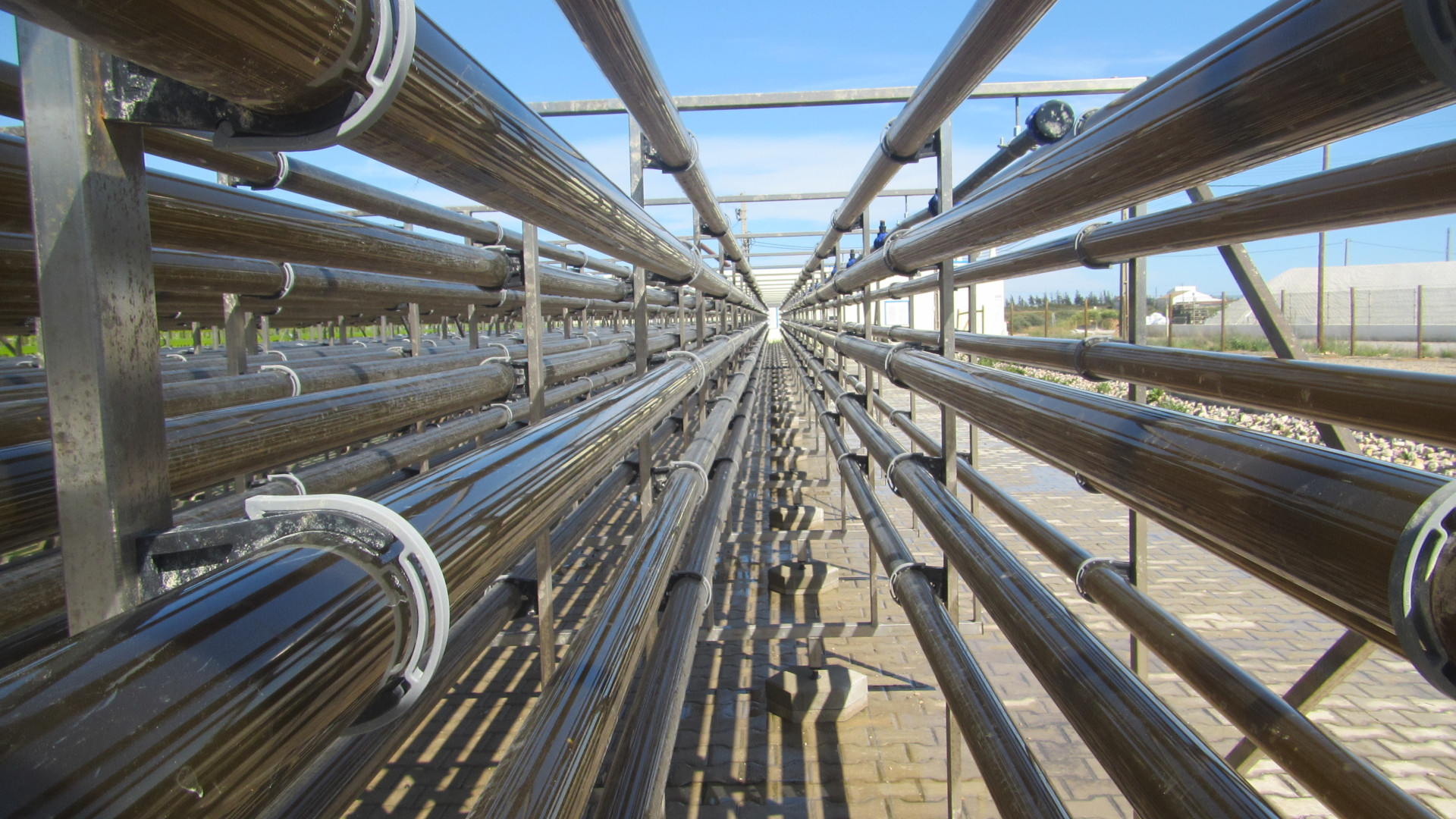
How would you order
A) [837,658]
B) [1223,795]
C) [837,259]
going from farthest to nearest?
[837,259] < [837,658] < [1223,795]

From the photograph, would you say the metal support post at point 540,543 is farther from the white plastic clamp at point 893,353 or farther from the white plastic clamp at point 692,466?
→ the white plastic clamp at point 893,353

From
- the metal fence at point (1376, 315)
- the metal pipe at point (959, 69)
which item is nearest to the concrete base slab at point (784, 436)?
the metal pipe at point (959, 69)

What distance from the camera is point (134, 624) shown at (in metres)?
0.46

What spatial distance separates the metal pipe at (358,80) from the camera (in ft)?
1.53

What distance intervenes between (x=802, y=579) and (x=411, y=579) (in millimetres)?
4767

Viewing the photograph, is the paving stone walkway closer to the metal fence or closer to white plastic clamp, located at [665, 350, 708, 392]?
white plastic clamp, located at [665, 350, 708, 392]

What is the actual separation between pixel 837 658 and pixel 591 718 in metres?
3.37

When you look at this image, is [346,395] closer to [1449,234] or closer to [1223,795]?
[1223,795]

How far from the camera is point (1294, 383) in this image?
1142 mm

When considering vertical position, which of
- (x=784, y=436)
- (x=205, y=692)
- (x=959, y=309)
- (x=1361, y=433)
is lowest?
(x=784, y=436)

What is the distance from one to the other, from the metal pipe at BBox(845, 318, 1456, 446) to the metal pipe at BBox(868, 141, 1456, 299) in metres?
0.19

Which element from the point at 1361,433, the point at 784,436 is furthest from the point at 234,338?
the point at 784,436

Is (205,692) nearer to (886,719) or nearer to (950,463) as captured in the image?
(950,463)

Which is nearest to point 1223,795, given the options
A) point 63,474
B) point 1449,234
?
point 63,474
